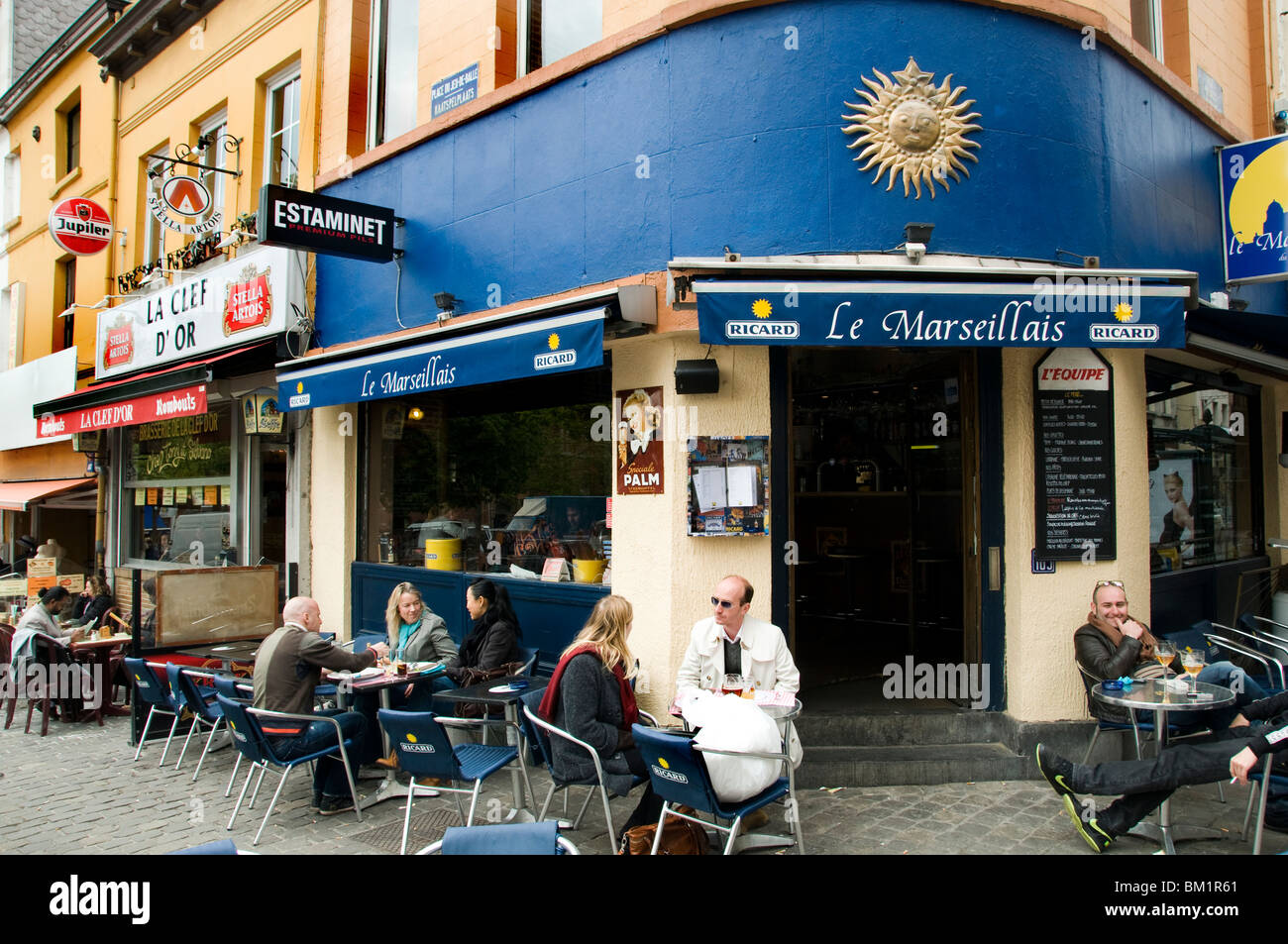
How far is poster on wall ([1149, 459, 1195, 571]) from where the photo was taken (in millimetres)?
7730

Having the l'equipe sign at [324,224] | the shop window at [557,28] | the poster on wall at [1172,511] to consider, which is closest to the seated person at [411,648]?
the l'equipe sign at [324,224]

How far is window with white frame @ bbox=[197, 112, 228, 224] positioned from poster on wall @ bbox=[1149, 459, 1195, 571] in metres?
11.4

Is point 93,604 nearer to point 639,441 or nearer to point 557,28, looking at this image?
point 639,441

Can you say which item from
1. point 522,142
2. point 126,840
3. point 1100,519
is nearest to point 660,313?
point 522,142

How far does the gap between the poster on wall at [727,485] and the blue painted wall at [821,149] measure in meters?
1.36

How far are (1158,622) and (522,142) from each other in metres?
6.69

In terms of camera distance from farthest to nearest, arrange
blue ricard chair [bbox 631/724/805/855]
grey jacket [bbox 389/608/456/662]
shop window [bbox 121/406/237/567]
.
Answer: shop window [bbox 121/406/237/567], grey jacket [bbox 389/608/456/662], blue ricard chair [bbox 631/724/805/855]

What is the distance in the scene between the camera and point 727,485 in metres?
6.03

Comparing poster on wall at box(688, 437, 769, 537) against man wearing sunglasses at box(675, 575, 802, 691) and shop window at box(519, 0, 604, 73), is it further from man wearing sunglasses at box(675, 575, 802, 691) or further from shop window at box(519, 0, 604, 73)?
shop window at box(519, 0, 604, 73)

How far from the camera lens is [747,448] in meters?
6.05

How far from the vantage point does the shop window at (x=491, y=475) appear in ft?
25.0

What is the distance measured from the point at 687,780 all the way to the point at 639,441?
9.28ft

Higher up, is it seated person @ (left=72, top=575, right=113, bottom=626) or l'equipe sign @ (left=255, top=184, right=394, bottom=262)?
l'equipe sign @ (left=255, top=184, right=394, bottom=262)

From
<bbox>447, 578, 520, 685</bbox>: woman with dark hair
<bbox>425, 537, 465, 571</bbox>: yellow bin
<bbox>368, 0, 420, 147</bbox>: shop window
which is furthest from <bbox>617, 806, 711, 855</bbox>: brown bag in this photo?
<bbox>368, 0, 420, 147</bbox>: shop window
